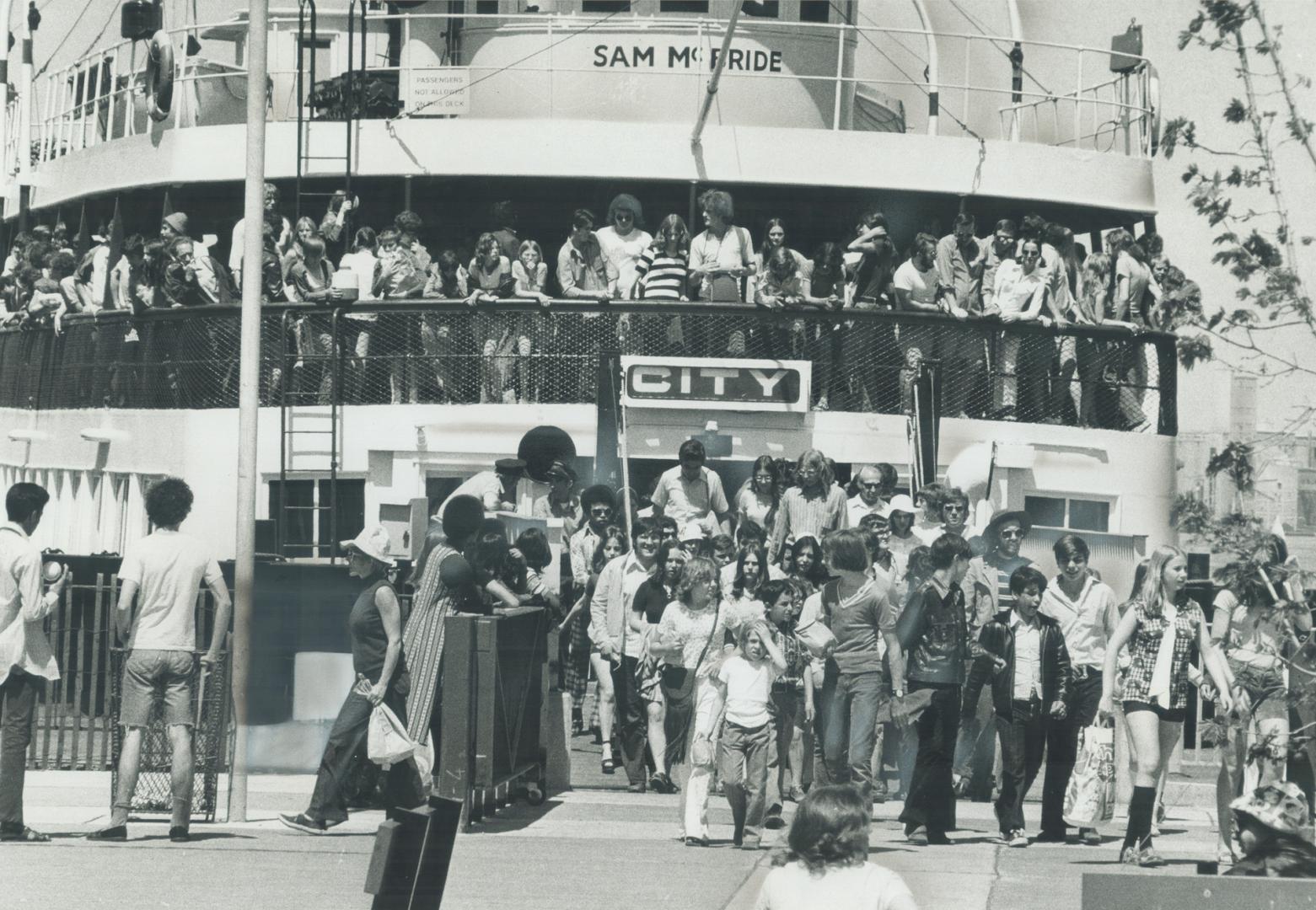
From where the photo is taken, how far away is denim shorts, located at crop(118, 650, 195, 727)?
10812 mm

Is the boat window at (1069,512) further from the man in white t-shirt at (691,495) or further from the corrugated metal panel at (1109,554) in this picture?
the man in white t-shirt at (691,495)

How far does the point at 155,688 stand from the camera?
10859mm

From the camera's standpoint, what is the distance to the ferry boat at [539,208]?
2003cm

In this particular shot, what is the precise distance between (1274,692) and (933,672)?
177 cm

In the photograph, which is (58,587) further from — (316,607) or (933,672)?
(933,672)

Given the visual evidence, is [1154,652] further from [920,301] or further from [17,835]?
[920,301]

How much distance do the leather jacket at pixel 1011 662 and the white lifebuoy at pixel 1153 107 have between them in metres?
13.3

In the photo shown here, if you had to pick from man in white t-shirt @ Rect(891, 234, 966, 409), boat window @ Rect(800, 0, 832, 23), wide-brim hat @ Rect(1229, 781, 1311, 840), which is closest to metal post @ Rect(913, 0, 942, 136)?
boat window @ Rect(800, 0, 832, 23)

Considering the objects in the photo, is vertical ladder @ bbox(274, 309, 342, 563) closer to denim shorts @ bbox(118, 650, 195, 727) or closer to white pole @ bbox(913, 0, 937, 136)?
white pole @ bbox(913, 0, 937, 136)

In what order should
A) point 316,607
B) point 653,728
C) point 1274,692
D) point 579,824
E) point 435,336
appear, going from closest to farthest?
point 1274,692
point 579,824
point 653,728
point 316,607
point 435,336

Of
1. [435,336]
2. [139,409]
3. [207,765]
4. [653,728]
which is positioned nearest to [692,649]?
[653,728]

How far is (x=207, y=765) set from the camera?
11883mm

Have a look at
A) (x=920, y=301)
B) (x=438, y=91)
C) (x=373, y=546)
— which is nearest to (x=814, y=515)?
(x=920, y=301)

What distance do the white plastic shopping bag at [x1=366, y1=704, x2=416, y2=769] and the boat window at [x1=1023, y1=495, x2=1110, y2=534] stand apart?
11.0 m
